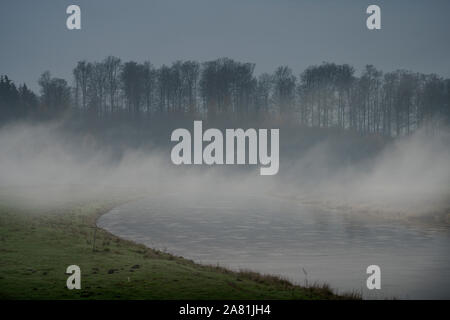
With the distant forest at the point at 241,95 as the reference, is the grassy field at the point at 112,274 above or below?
below

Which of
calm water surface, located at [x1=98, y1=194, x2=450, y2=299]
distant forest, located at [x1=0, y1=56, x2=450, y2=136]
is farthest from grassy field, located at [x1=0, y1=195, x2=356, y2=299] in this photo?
distant forest, located at [x1=0, y1=56, x2=450, y2=136]

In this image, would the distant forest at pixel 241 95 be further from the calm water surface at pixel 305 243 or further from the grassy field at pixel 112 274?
the grassy field at pixel 112 274

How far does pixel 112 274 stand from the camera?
80.5 feet

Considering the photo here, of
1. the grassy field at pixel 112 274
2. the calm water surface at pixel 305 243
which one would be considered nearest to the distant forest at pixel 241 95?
the calm water surface at pixel 305 243

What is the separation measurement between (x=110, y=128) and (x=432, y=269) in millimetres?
129156

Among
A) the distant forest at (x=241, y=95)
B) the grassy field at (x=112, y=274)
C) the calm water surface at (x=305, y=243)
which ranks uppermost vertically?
the distant forest at (x=241, y=95)

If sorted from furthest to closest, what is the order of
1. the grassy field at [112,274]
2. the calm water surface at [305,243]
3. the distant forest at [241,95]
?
the distant forest at [241,95]
the calm water surface at [305,243]
the grassy field at [112,274]

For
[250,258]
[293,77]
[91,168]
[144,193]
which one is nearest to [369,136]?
[293,77]

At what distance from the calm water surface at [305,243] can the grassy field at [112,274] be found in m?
3.47

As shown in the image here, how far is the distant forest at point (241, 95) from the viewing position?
135 m

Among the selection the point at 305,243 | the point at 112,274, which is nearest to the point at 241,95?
the point at 305,243

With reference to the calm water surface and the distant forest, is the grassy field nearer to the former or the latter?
the calm water surface

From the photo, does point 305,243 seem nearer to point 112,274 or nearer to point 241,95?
point 112,274
